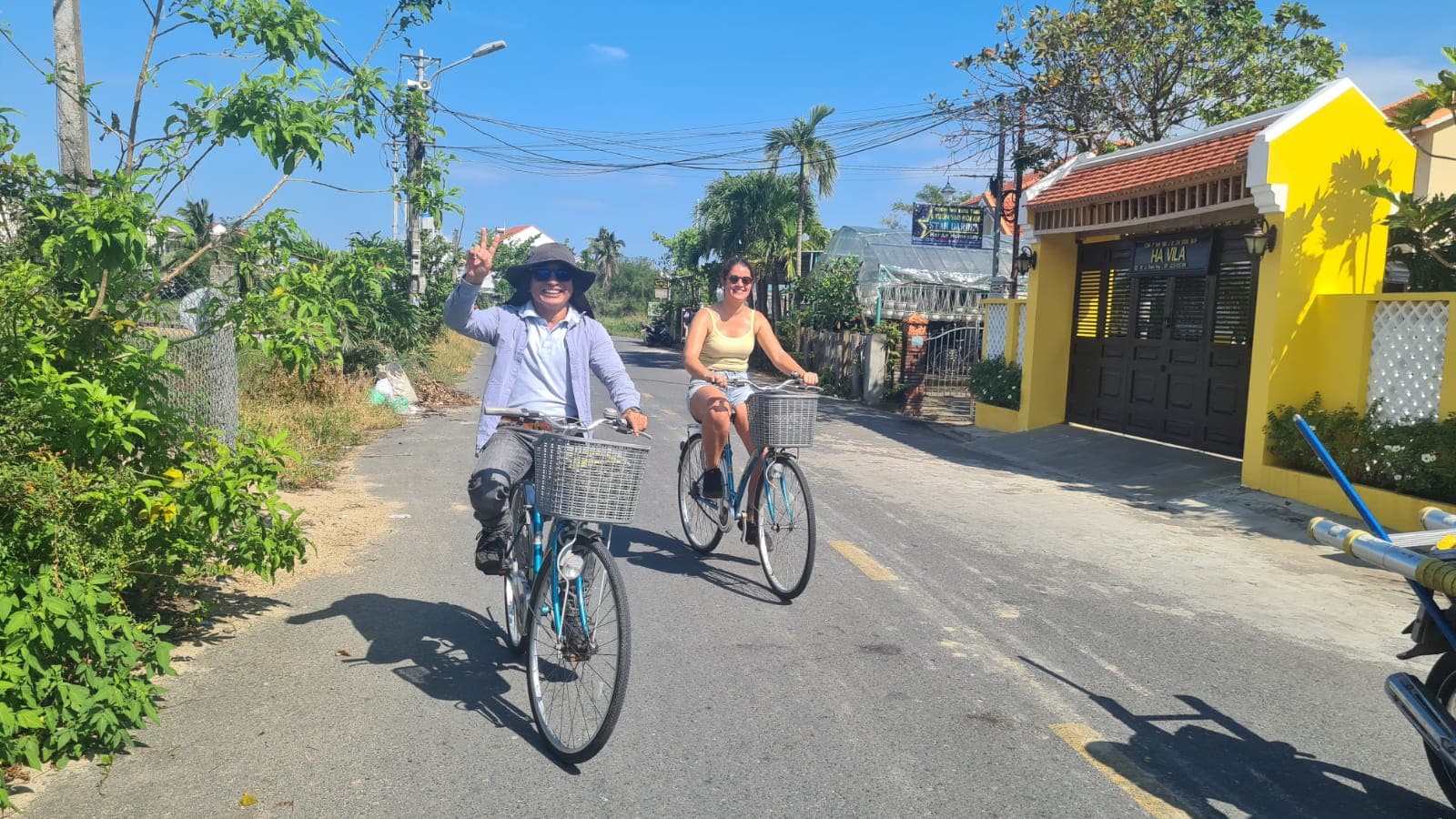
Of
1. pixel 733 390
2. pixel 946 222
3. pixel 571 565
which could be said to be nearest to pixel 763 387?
pixel 733 390

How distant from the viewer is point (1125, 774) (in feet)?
12.6

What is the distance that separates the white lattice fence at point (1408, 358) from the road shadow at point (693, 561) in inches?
245

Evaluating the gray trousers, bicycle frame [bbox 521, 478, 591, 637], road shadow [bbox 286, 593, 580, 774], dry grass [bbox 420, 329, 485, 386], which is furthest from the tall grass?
bicycle frame [bbox 521, 478, 591, 637]

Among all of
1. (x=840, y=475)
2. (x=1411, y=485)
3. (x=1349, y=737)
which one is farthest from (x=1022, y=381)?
(x=1349, y=737)

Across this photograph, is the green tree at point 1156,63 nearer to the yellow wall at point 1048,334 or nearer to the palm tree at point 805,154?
the yellow wall at point 1048,334

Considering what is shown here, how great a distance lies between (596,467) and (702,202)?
3237cm

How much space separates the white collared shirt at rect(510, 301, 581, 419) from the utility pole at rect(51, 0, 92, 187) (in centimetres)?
412

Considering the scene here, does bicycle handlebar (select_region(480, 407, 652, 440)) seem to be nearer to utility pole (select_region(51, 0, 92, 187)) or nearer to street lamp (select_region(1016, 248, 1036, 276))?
utility pole (select_region(51, 0, 92, 187))

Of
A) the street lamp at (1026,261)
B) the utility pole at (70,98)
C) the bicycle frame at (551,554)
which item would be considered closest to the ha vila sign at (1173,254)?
the street lamp at (1026,261)

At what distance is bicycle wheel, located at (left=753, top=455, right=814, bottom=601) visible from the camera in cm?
589

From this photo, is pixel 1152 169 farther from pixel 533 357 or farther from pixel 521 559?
pixel 521 559

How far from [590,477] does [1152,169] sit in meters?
10.9

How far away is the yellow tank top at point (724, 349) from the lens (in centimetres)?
673

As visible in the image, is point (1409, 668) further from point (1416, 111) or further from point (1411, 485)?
point (1416, 111)
